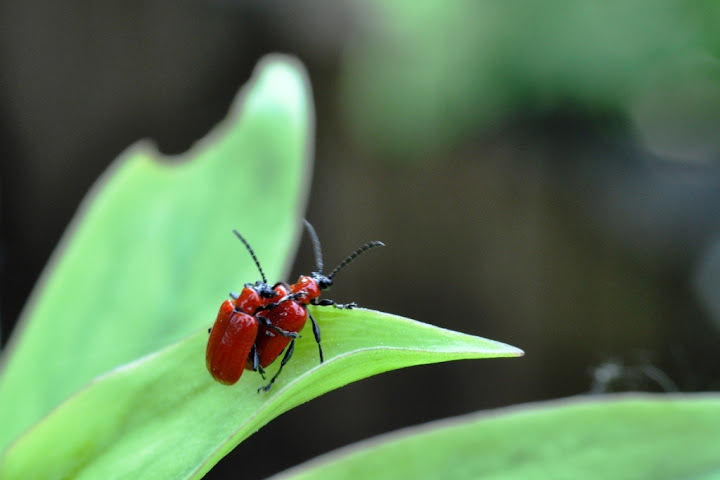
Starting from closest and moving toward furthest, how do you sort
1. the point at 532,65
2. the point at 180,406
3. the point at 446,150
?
the point at 180,406 < the point at 532,65 < the point at 446,150

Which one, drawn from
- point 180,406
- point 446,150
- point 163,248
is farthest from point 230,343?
point 446,150

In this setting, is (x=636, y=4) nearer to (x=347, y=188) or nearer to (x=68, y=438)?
(x=347, y=188)

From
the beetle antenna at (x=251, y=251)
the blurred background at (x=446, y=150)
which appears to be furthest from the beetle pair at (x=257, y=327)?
the blurred background at (x=446, y=150)

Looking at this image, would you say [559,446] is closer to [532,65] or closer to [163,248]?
[163,248]

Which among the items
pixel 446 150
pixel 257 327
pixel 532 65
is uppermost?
pixel 532 65

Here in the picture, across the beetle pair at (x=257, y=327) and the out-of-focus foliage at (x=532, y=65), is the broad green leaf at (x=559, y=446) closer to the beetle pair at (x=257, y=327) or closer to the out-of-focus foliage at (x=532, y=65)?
the beetle pair at (x=257, y=327)

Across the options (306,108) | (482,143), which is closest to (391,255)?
(482,143)
